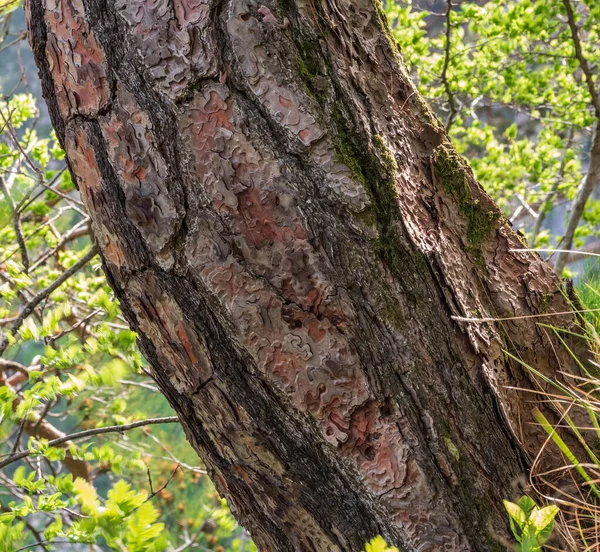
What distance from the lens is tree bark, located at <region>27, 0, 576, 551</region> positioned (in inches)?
30.8

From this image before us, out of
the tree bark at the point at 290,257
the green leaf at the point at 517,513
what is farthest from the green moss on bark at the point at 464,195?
the green leaf at the point at 517,513

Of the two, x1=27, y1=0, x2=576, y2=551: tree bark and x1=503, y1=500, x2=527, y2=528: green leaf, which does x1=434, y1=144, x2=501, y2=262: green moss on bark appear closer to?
x1=27, y1=0, x2=576, y2=551: tree bark

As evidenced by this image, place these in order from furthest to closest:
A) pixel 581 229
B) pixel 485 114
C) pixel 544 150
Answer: pixel 485 114
pixel 544 150
pixel 581 229

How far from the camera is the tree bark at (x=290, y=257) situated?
30.8 inches

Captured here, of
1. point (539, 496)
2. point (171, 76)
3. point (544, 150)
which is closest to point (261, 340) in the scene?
point (171, 76)

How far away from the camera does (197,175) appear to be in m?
0.79

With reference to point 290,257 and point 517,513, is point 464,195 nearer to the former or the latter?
point 290,257

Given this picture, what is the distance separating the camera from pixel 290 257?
792mm

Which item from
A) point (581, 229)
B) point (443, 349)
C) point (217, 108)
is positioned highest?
point (217, 108)

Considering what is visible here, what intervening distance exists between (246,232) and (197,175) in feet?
0.33

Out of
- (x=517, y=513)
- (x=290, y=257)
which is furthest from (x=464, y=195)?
(x=517, y=513)

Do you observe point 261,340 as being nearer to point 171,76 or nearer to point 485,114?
point 171,76

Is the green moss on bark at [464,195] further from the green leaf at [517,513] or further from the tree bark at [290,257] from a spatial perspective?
the green leaf at [517,513]

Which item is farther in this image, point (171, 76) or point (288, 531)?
point (288, 531)
